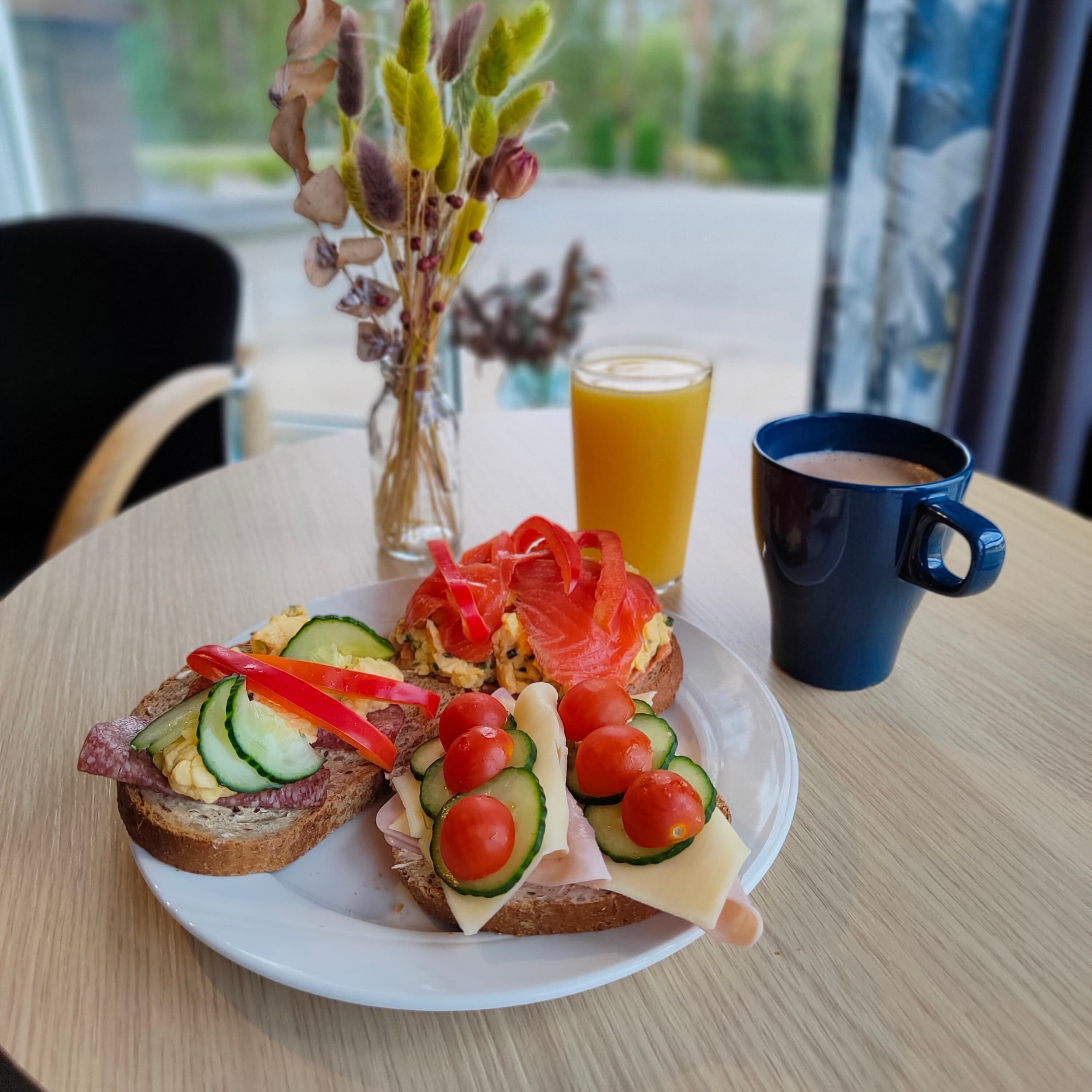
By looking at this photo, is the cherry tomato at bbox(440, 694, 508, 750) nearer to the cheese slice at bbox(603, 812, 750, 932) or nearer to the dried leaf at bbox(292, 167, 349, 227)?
the cheese slice at bbox(603, 812, 750, 932)

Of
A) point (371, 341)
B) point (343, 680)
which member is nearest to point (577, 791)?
point (343, 680)

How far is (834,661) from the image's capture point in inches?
39.2

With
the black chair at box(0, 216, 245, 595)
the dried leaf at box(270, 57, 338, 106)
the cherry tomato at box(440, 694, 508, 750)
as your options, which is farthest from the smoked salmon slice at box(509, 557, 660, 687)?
the black chair at box(0, 216, 245, 595)

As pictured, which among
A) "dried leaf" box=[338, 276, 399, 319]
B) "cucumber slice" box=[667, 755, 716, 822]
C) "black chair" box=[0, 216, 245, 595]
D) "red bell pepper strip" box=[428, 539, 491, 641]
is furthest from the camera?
"black chair" box=[0, 216, 245, 595]

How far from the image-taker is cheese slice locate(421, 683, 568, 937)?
66cm

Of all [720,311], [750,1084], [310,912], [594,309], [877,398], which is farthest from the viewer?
[720,311]

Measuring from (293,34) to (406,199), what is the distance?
0.19m

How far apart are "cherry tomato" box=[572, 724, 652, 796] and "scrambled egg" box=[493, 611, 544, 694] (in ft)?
0.60

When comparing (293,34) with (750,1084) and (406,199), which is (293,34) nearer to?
(406,199)

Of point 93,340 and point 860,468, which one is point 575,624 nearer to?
point 860,468

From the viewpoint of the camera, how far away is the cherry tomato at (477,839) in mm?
661

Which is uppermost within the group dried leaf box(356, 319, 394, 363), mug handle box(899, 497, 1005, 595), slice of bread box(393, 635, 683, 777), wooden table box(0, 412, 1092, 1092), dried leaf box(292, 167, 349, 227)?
dried leaf box(292, 167, 349, 227)

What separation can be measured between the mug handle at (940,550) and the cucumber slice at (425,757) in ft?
1.63

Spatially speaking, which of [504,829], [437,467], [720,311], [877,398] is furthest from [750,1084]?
[720,311]
